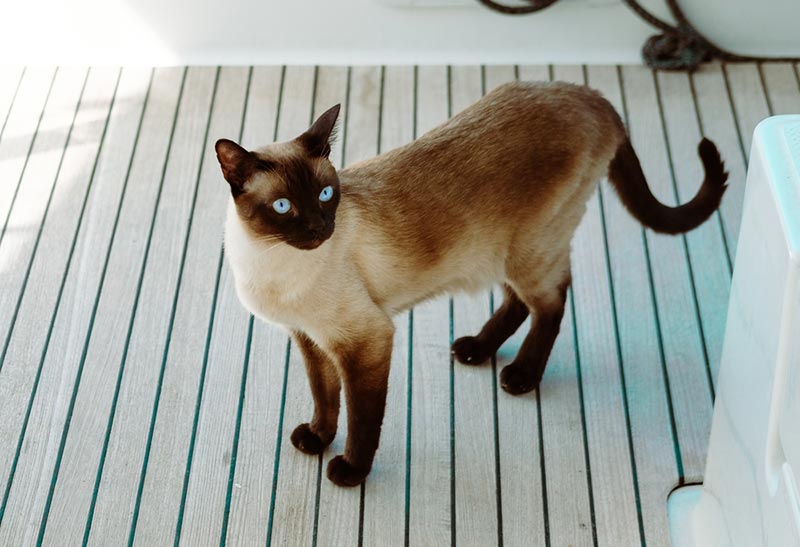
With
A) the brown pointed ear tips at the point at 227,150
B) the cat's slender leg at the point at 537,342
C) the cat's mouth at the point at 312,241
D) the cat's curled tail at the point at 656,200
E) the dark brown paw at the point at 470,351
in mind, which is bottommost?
A: the dark brown paw at the point at 470,351

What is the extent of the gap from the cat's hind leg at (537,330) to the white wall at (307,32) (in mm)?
1502

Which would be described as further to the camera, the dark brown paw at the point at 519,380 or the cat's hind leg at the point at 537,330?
the dark brown paw at the point at 519,380

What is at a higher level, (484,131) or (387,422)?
(484,131)

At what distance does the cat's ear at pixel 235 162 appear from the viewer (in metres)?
1.99

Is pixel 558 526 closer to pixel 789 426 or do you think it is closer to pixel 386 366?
pixel 386 366

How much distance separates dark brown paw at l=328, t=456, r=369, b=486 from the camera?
259 centimetres

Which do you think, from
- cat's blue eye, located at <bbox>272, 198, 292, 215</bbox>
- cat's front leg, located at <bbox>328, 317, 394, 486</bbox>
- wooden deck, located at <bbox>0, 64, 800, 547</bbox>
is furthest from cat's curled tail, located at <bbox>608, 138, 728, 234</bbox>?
cat's blue eye, located at <bbox>272, 198, 292, 215</bbox>

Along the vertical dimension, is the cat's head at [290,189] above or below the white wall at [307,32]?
above

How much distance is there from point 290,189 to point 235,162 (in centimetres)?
13

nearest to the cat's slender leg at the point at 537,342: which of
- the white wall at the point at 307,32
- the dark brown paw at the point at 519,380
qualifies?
the dark brown paw at the point at 519,380

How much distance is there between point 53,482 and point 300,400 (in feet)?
2.17

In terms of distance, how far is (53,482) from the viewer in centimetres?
264

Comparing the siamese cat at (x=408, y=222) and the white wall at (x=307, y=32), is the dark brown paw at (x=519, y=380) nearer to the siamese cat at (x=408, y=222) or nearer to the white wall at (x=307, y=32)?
the siamese cat at (x=408, y=222)

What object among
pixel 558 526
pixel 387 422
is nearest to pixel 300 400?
pixel 387 422
